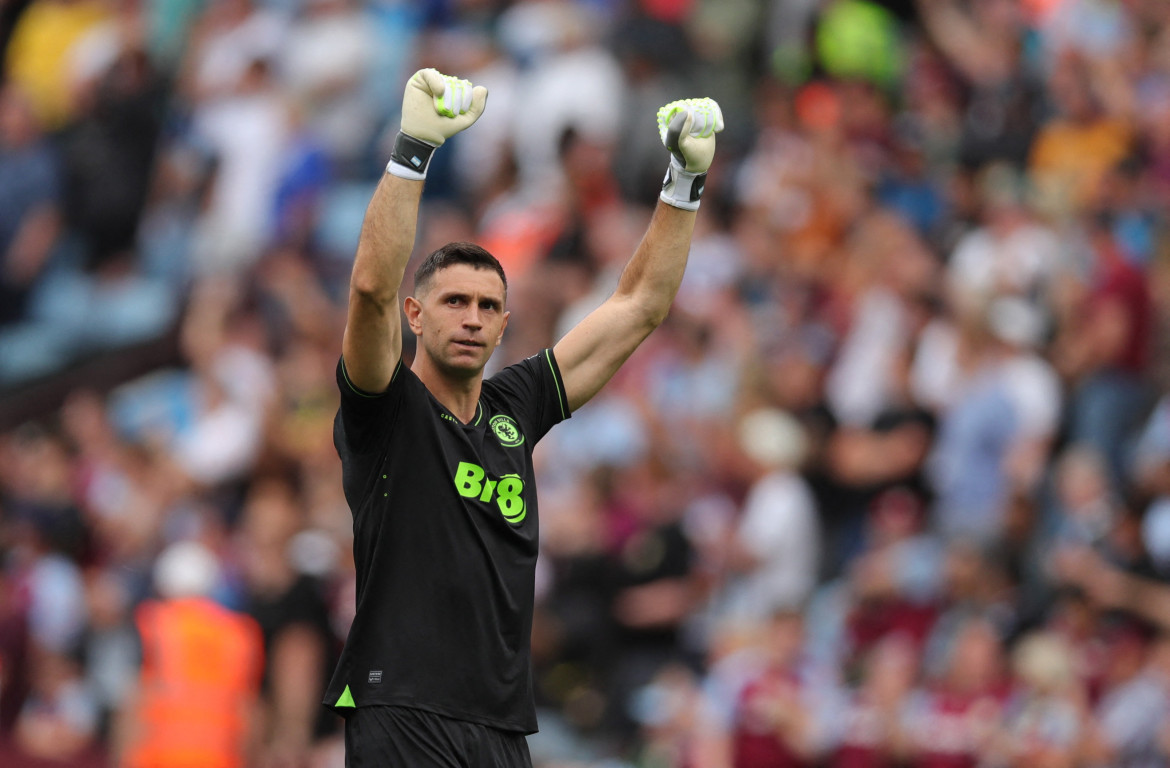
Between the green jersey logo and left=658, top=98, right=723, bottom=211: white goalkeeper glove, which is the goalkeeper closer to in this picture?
the green jersey logo

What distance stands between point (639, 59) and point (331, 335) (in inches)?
127

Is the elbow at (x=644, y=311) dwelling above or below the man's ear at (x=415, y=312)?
above

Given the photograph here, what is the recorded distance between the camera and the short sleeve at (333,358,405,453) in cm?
541

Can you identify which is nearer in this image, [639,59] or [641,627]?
[641,627]

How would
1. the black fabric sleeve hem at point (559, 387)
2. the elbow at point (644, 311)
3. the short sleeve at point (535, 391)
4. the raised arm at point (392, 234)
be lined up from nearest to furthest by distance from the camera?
the raised arm at point (392, 234) → the short sleeve at point (535, 391) → the black fabric sleeve hem at point (559, 387) → the elbow at point (644, 311)

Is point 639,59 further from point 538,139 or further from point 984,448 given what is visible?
point 984,448

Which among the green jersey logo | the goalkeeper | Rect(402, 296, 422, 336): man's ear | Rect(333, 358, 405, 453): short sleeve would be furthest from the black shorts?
Rect(402, 296, 422, 336): man's ear

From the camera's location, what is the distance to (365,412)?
545 cm

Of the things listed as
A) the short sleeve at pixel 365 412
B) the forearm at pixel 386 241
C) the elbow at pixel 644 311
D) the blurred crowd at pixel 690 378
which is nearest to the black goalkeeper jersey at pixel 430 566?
the short sleeve at pixel 365 412

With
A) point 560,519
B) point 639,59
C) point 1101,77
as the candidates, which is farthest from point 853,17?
point 560,519

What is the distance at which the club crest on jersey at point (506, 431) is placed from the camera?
19.0ft

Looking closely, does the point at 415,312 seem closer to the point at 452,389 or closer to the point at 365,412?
the point at 452,389

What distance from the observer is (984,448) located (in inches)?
444

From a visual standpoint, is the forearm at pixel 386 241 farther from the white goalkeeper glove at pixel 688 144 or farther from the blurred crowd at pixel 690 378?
the blurred crowd at pixel 690 378
